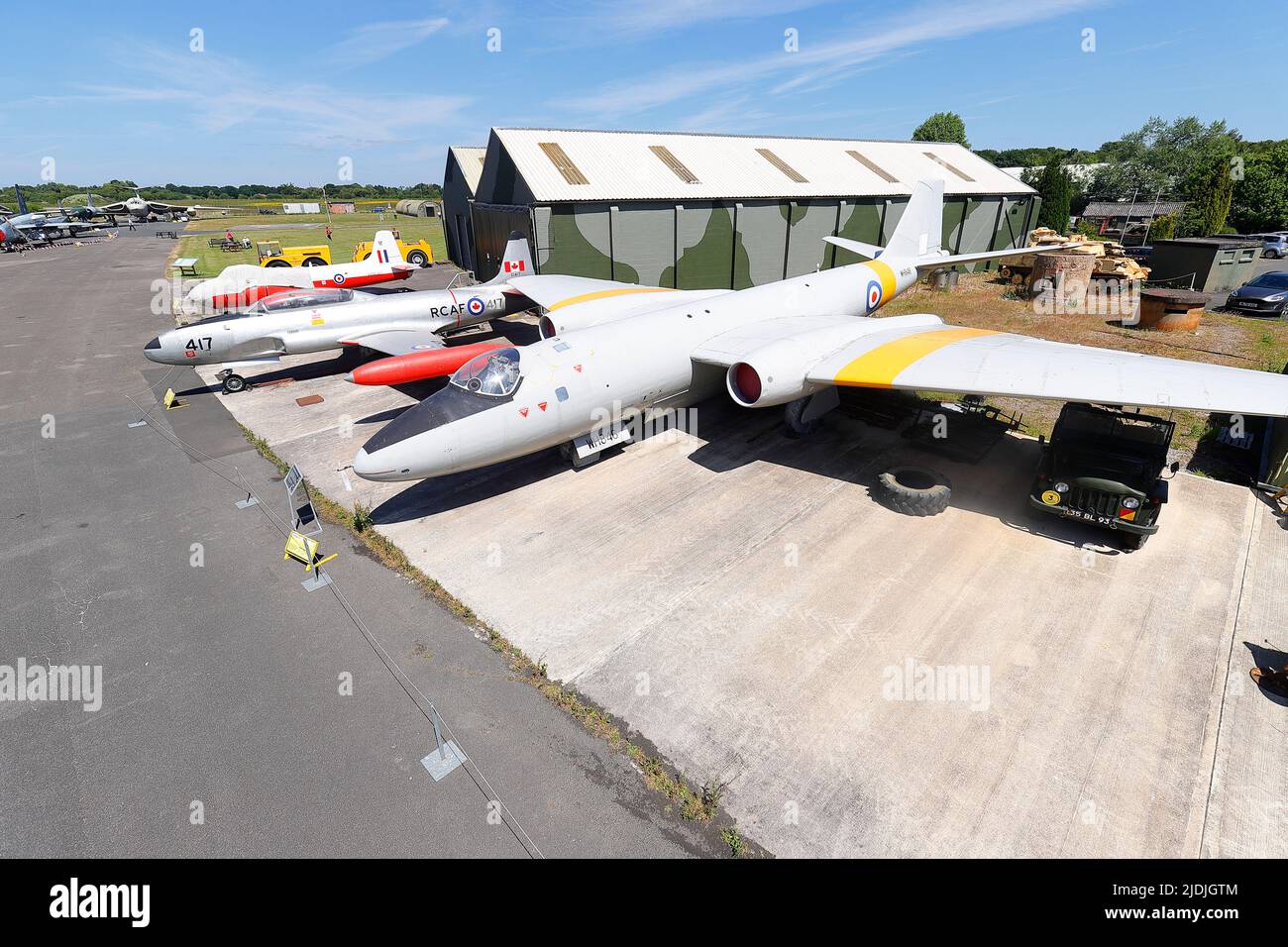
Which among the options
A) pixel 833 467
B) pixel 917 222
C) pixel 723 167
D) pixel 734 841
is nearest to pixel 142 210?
pixel 723 167

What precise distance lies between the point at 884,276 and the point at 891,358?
27.1 feet

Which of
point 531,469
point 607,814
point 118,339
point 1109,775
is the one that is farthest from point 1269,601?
point 118,339

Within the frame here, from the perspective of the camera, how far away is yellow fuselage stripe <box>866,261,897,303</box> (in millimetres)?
17848

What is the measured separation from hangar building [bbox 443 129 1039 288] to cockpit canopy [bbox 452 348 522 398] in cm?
1308

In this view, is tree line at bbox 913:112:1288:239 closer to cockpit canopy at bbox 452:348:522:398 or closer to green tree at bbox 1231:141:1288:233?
green tree at bbox 1231:141:1288:233

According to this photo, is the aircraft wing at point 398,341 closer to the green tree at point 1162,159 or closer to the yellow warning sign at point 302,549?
the yellow warning sign at point 302,549

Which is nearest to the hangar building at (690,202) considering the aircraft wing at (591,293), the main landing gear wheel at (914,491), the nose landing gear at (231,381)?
the aircraft wing at (591,293)

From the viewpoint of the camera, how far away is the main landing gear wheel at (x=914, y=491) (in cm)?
1030

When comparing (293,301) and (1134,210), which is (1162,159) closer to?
(1134,210)

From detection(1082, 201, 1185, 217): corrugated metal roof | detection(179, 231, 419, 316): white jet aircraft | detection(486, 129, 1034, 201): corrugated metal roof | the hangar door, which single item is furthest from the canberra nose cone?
detection(1082, 201, 1185, 217): corrugated metal roof

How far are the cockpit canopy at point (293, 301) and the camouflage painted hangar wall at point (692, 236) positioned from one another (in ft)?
25.5

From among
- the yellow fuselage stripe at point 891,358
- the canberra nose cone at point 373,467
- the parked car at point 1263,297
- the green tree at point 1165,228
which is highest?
the green tree at point 1165,228
